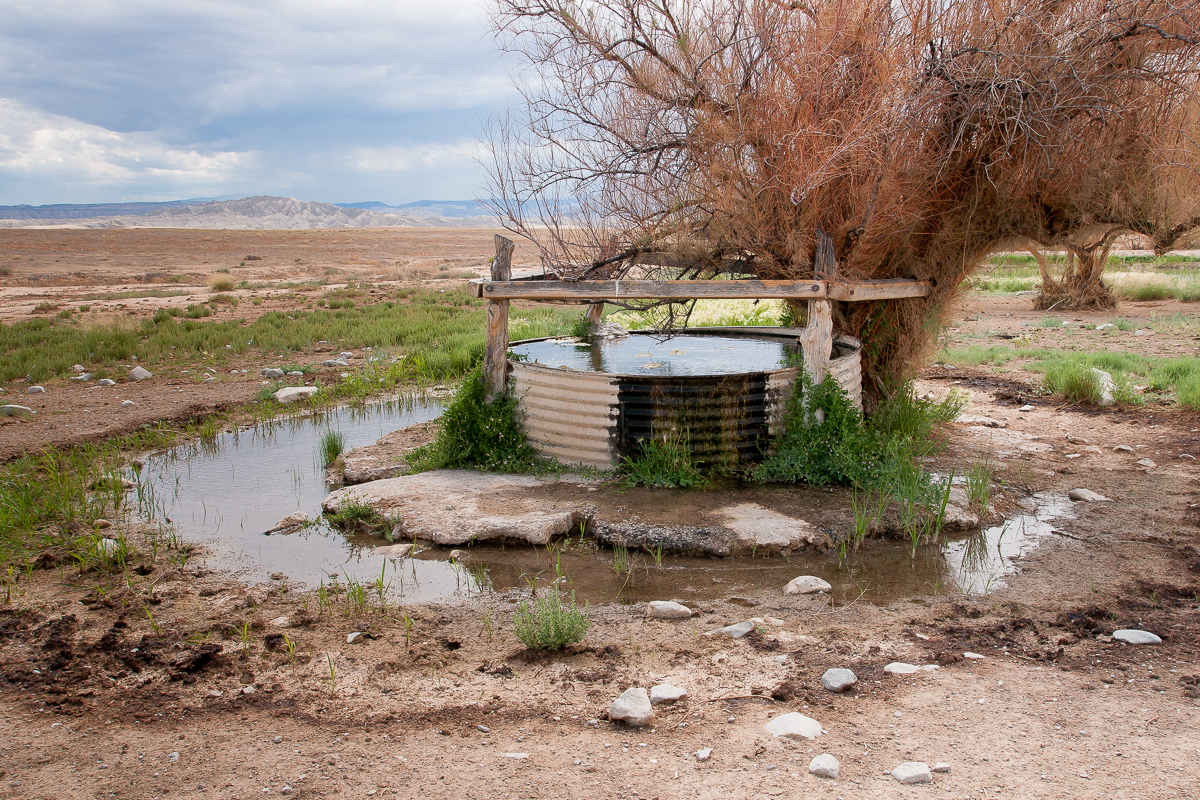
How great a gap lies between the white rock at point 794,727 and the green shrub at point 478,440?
12.3 ft

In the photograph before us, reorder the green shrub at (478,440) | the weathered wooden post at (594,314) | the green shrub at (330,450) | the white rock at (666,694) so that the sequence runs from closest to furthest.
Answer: the white rock at (666,694) < the green shrub at (478,440) < the green shrub at (330,450) < the weathered wooden post at (594,314)

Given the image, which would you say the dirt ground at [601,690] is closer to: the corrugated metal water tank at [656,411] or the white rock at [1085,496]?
the white rock at [1085,496]

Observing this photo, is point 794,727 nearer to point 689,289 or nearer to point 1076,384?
point 689,289

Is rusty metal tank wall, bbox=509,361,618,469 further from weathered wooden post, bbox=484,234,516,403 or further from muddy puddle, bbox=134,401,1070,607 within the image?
muddy puddle, bbox=134,401,1070,607

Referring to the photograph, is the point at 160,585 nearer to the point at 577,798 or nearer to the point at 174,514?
the point at 174,514

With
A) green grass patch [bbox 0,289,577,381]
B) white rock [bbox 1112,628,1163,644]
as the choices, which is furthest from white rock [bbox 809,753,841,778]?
green grass patch [bbox 0,289,577,381]

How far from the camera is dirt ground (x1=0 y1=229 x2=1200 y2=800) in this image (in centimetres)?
290

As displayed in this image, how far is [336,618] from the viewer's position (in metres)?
4.43

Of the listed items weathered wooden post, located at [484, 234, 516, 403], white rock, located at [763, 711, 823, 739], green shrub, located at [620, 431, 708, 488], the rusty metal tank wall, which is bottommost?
white rock, located at [763, 711, 823, 739]

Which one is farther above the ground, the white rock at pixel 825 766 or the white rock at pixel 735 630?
the white rock at pixel 825 766

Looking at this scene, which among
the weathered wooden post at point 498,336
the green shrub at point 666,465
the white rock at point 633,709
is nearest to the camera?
the white rock at point 633,709

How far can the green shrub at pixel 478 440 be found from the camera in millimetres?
6758

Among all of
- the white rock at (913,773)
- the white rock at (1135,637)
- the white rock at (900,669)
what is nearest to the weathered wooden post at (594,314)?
the white rock at (900,669)

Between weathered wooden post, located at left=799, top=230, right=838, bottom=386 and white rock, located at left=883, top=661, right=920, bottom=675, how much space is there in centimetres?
310
